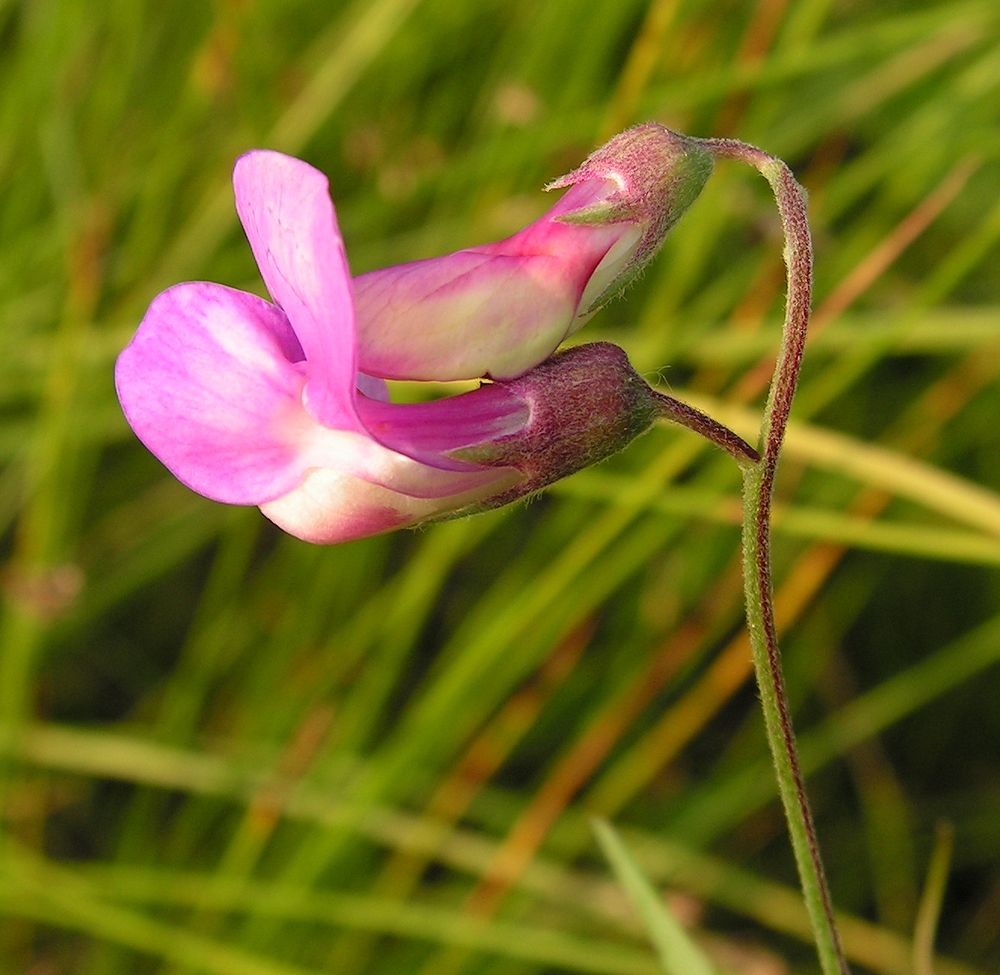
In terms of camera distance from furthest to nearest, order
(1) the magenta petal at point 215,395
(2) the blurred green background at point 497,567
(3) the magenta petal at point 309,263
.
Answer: (2) the blurred green background at point 497,567 → (1) the magenta petal at point 215,395 → (3) the magenta petal at point 309,263

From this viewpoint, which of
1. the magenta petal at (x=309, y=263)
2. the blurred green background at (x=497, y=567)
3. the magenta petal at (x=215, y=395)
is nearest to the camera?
the magenta petal at (x=309, y=263)

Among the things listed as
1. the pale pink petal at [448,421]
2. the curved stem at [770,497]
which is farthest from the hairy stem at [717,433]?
the pale pink petal at [448,421]

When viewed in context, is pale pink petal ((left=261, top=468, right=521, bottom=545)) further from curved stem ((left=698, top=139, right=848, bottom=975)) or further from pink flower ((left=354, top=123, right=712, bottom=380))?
curved stem ((left=698, top=139, right=848, bottom=975))

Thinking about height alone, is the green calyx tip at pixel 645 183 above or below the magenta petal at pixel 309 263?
above

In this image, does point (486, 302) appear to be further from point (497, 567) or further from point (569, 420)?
point (497, 567)

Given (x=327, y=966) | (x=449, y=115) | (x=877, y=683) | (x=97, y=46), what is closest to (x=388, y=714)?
(x=327, y=966)

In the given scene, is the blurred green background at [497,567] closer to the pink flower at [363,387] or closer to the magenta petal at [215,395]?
the pink flower at [363,387]

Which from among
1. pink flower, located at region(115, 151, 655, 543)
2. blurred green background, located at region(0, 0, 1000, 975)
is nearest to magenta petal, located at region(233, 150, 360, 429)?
pink flower, located at region(115, 151, 655, 543)
